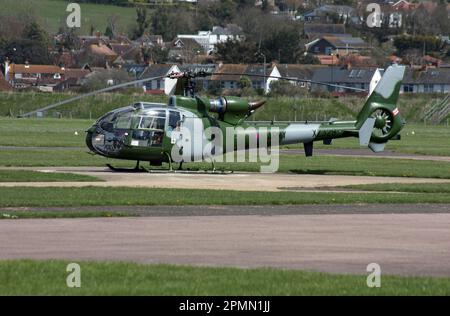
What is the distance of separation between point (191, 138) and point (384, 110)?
26.3 feet

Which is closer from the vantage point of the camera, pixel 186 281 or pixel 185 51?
pixel 186 281

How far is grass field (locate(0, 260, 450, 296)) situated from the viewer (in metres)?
16.4

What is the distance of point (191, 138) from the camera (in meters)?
39.7

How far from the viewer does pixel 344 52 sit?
194m

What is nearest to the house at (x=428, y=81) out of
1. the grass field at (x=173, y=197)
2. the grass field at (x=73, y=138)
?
the grass field at (x=73, y=138)

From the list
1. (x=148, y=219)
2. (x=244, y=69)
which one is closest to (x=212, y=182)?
(x=148, y=219)

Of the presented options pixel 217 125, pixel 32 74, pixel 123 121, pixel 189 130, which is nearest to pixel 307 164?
pixel 217 125

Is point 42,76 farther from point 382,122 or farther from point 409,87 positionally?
point 382,122

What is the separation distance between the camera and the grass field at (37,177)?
3478 cm

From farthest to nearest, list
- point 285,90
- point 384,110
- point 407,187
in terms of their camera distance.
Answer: point 285,90, point 384,110, point 407,187

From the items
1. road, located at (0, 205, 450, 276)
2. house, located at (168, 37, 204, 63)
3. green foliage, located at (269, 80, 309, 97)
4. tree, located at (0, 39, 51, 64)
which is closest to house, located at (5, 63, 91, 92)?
tree, located at (0, 39, 51, 64)

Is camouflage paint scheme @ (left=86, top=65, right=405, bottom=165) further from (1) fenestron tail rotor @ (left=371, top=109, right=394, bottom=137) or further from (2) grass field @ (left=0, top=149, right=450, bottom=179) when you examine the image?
(2) grass field @ (left=0, top=149, right=450, bottom=179)
